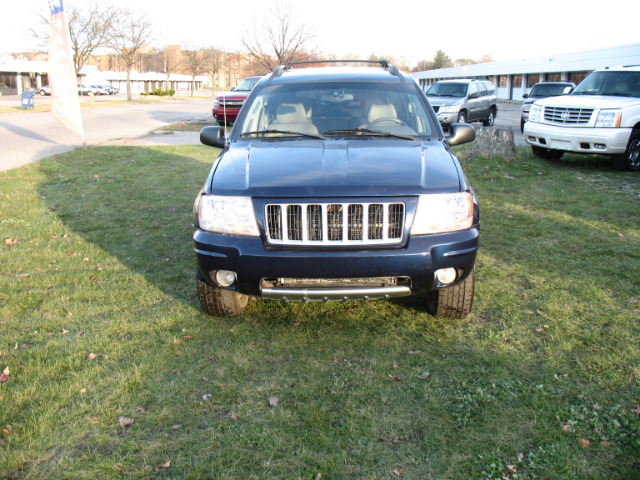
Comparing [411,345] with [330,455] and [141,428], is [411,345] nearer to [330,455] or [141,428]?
[330,455]

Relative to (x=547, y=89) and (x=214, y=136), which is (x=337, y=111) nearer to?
(x=214, y=136)

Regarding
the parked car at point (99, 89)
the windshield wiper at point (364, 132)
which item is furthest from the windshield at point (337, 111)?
the parked car at point (99, 89)

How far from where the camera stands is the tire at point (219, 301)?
12.3 feet

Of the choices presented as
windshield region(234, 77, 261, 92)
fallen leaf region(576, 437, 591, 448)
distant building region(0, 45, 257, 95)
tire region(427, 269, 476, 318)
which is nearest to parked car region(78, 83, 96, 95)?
distant building region(0, 45, 257, 95)

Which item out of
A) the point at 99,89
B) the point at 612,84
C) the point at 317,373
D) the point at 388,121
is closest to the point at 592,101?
the point at 612,84

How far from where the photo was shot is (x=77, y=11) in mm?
40156

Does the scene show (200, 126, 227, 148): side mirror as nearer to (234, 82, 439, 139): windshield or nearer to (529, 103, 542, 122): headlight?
(234, 82, 439, 139): windshield

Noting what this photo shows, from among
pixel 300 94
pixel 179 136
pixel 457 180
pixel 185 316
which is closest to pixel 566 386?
pixel 457 180

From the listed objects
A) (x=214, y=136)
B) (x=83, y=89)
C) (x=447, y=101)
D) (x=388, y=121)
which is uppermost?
(x=83, y=89)

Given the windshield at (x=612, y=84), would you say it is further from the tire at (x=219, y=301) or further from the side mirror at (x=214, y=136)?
the tire at (x=219, y=301)

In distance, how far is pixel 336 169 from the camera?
11.1ft

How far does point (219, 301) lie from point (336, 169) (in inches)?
51.5

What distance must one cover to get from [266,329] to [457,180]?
5.61 ft

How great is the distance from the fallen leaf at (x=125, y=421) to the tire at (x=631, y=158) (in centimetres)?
957
